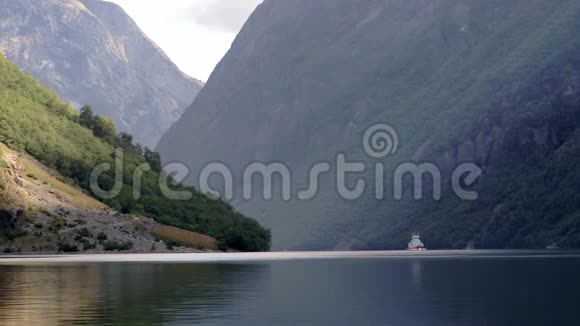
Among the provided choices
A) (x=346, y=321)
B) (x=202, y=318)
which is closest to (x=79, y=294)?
(x=202, y=318)

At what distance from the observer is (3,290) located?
78.3 m

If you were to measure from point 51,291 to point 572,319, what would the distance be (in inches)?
1542

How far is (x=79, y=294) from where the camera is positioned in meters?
74.4

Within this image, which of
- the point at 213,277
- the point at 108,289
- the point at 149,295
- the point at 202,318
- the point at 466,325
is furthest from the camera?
the point at 213,277

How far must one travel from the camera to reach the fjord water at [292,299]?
186ft

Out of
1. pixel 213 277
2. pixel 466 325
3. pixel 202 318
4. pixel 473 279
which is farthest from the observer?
pixel 213 277

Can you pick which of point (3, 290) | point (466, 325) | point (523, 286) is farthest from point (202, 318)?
point (523, 286)

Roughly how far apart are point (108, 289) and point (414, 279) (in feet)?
97.4

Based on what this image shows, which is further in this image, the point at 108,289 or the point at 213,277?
the point at 213,277

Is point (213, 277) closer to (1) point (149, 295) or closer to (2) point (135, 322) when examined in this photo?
(1) point (149, 295)

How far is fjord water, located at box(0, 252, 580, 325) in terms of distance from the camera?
5662 cm

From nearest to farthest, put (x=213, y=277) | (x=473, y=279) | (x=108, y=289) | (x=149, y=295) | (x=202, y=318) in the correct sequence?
(x=202, y=318) → (x=149, y=295) → (x=108, y=289) → (x=473, y=279) → (x=213, y=277)

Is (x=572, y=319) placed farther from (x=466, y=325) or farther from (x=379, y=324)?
(x=379, y=324)

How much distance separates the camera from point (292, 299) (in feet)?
232
